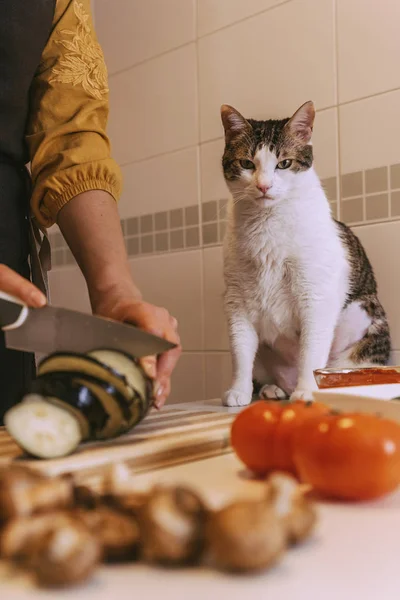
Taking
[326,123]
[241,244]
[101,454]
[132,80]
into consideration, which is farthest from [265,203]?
[132,80]

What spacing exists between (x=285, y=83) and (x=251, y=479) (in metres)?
1.32

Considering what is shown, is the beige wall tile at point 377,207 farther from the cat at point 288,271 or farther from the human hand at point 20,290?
the human hand at point 20,290

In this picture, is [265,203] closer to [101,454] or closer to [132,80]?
[101,454]

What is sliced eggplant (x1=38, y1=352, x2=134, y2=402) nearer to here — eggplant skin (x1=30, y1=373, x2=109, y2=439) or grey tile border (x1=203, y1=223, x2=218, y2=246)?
eggplant skin (x1=30, y1=373, x2=109, y2=439)

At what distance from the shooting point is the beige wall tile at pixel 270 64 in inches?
63.8

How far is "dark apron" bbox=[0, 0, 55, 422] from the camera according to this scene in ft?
3.70

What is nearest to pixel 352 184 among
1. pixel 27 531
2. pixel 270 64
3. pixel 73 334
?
pixel 270 64

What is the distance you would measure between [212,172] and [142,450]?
1315 millimetres

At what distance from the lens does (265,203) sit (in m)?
1.40

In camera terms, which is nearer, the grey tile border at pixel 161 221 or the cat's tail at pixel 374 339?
the cat's tail at pixel 374 339

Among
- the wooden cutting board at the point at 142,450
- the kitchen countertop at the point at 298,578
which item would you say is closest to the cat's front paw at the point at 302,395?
the wooden cutting board at the point at 142,450

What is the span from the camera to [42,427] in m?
0.64

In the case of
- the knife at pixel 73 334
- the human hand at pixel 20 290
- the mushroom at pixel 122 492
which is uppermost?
the human hand at pixel 20 290

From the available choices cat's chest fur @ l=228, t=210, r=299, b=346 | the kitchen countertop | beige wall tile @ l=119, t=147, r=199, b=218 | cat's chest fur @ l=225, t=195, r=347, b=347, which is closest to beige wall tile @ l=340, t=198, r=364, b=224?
cat's chest fur @ l=225, t=195, r=347, b=347
